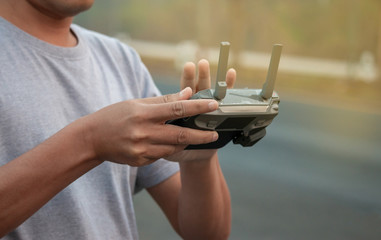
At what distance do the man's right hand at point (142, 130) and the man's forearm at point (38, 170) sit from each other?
2cm

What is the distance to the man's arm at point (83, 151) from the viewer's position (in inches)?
26.5

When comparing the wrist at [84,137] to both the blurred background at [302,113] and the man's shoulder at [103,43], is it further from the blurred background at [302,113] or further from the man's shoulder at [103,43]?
the blurred background at [302,113]

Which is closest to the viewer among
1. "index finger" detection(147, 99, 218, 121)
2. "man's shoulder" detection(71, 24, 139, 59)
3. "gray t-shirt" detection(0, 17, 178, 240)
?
"index finger" detection(147, 99, 218, 121)

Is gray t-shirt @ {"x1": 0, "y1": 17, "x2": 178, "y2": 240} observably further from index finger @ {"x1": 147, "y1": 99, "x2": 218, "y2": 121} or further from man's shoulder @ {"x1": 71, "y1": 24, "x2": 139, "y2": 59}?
index finger @ {"x1": 147, "y1": 99, "x2": 218, "y2": 121}

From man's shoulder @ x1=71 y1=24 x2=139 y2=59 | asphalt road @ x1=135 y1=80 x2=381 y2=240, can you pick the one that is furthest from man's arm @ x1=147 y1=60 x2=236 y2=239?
asphalt road @ x1=135 y1=80 x2=381 y2=240

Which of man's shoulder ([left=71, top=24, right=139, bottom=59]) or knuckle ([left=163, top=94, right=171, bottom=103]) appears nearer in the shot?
knuckle ([left=163, top=94, right=171, bottom=103])

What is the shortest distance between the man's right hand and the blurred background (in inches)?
78.0

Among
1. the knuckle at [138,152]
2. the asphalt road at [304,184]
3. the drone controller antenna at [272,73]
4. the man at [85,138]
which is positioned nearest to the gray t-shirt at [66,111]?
the man at [85,138]

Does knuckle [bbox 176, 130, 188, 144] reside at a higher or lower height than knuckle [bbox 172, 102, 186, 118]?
lower

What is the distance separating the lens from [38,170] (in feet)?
2.28

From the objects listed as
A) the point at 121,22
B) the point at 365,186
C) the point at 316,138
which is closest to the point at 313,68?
the point at 316,138

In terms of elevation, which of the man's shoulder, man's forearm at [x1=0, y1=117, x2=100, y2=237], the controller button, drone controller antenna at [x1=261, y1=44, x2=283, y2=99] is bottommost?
man's forearm at [x1=0, y1=117, x2=100, y2=237]

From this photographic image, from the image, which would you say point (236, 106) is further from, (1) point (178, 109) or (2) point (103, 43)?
(2) point (103, 43)

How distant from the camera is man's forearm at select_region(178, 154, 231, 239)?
967 millimetres
